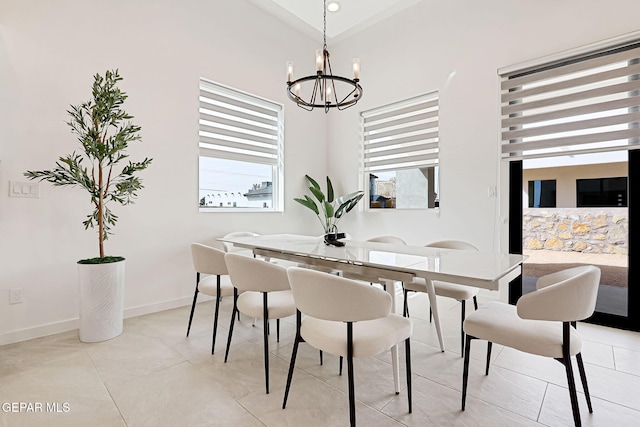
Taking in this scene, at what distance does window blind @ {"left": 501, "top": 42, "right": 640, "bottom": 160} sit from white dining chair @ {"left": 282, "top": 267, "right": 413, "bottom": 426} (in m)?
2.63

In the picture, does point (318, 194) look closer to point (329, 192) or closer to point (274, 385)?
point (329, 192)

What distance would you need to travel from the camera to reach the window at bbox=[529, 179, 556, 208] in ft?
10.0

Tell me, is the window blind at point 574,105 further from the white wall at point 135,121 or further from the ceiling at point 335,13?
the white wall at point 135,121

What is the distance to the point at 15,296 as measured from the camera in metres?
2.41

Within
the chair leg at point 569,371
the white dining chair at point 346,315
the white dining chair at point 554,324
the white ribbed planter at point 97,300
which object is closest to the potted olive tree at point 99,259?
the white ribbed planter at point 97,300

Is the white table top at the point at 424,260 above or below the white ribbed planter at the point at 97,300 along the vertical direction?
above

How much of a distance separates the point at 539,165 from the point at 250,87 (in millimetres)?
3472

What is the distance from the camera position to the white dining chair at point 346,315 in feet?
4.23

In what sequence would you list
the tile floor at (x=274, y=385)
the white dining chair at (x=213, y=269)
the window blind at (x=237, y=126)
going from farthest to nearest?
1. the window blind at (x=237, y=126)
2. the white dining chair at (x=213, y=269)
3. the tile floor at (x=274, y=385)

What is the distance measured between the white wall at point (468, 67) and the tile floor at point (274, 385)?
153 centimetres

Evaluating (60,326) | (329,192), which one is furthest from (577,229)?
(60,326)

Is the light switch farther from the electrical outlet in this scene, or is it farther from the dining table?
the dining table

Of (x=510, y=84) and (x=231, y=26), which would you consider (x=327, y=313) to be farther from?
(x=231, y=26)

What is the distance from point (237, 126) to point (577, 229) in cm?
392
